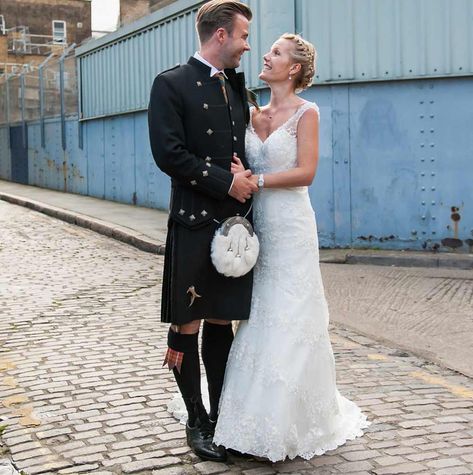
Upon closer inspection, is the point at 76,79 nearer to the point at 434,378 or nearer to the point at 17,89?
the point at 17,89

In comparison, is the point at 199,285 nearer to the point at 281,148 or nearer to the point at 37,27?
the point at 281,148

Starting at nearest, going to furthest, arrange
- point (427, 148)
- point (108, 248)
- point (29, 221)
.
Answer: point (427, 148) < point (108, 248) < point (29, 221)

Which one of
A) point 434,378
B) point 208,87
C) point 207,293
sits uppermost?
point 208,87

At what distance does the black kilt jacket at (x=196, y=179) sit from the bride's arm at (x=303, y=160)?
20cm

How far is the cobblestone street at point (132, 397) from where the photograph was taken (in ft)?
11.8

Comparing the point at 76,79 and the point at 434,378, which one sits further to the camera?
the point at 76,79

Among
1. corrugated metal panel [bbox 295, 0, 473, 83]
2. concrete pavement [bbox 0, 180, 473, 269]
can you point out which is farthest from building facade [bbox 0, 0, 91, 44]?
corrugated metal panel [bbox 295, 0, 473, 83]

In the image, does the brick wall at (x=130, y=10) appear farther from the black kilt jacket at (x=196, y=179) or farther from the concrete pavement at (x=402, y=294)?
the black kilt jacket at (x=196, y=179)

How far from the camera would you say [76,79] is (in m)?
19.2

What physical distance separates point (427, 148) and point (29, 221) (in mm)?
7806

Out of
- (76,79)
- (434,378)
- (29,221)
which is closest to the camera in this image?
(434,378)

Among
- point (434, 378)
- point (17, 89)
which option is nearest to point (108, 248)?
point (434, 378)

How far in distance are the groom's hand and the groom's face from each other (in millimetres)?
518

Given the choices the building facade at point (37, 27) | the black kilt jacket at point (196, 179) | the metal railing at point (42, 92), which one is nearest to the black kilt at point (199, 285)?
the black kilt jacket at point (196, 179)
